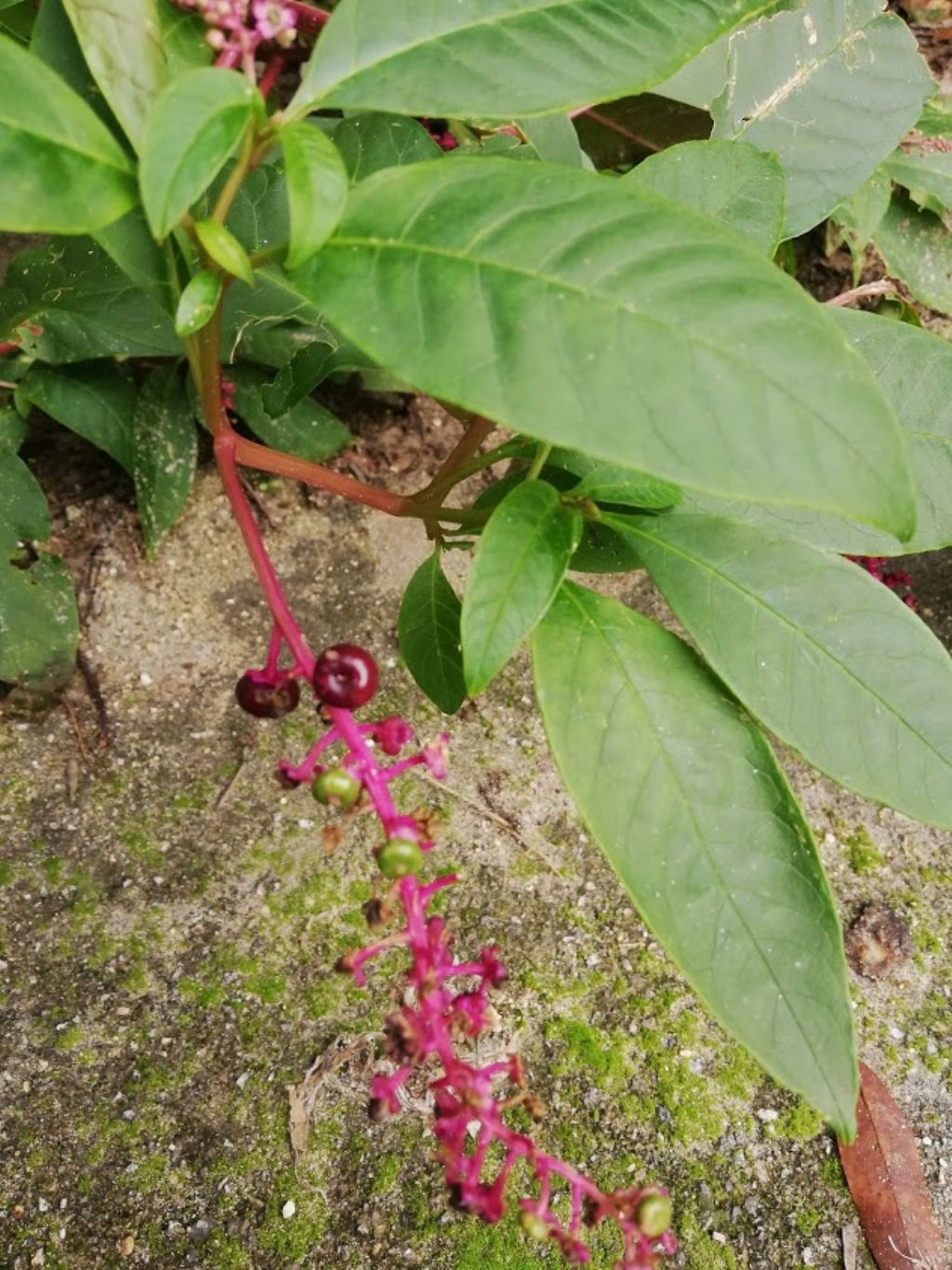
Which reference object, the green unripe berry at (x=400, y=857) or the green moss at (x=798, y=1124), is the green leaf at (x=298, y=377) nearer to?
the green unripe berry at (x=400, y=857)

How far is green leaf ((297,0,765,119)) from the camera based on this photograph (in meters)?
0.90

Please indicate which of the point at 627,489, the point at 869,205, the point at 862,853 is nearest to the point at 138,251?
the point at 627,489

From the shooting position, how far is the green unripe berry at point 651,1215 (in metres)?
0.81

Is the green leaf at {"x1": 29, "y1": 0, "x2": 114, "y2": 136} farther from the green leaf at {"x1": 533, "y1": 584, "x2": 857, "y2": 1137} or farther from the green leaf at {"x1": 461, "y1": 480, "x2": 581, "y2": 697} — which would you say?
the green leaf at {"x1": 533, "y1": 584, "x2": 857, "y2": 1137}

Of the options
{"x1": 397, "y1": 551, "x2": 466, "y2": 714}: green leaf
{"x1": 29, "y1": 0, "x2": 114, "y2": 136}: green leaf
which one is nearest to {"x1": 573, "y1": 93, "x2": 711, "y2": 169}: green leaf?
{"x1": 397, "y1": 551, "x2": 466, "y2": 714}: green leaf

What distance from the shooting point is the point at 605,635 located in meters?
1.03

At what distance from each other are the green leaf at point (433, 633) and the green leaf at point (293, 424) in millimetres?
514

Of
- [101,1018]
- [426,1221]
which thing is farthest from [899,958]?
[101,1018]

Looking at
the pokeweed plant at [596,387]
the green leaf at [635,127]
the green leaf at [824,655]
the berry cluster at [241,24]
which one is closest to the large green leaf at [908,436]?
the pokeweed plant at [596,387]

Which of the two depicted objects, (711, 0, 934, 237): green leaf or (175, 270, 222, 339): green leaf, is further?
(711, 0, 934, 237): green leaf

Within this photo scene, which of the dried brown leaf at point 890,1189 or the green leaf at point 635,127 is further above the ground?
the green leaf at point 635,127

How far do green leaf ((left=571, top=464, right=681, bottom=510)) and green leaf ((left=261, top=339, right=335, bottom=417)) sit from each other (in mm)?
454

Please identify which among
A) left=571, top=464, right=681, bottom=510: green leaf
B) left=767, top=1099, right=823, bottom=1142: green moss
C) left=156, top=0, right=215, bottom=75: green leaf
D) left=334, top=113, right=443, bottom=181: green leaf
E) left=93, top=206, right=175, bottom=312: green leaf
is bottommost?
left=767, top=1099, right=823, bottom=1142: green moss

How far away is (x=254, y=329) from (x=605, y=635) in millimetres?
872
